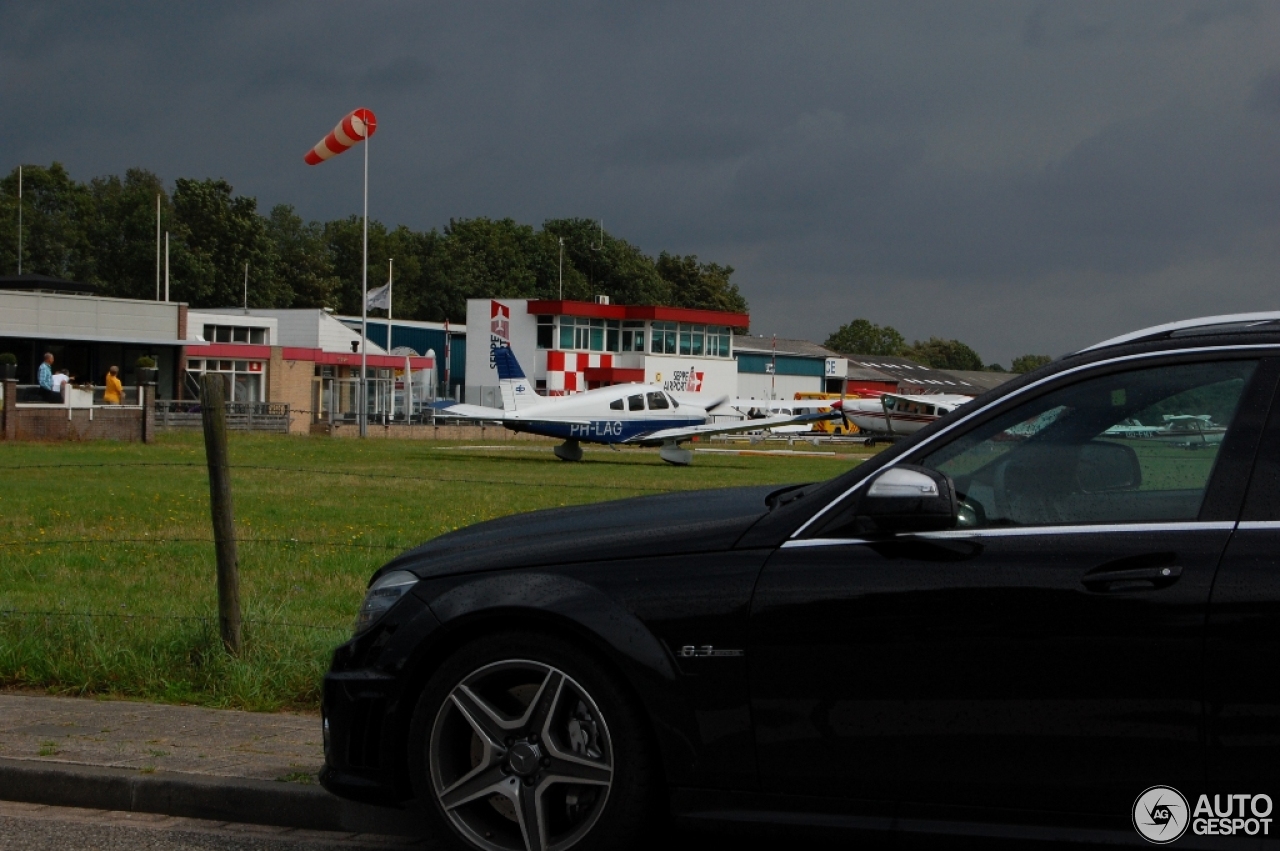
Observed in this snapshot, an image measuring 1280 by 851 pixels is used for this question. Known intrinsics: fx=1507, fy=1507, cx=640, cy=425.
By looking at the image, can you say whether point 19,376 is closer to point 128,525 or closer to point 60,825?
point 128,525

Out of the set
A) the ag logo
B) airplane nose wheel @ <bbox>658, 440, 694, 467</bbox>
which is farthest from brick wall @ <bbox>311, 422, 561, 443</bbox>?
the ag logo

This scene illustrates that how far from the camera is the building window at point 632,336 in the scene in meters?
92.9

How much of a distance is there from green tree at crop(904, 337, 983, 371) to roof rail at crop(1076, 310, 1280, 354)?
193m

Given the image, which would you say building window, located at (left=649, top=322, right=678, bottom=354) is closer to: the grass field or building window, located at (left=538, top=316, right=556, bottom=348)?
building window, located at (left=538, top=316, right=556, bottom=348)

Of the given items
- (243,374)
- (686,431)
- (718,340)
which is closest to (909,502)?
(686,431)

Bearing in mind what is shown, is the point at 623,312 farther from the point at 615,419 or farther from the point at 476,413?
the point at 615,419

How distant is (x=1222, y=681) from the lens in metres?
3.68

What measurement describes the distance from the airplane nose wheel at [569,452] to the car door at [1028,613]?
127 feet

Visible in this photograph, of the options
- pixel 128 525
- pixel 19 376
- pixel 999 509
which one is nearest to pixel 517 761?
pixel 999 509

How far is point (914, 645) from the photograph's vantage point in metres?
3.99

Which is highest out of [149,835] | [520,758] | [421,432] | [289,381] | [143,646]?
[289,381]

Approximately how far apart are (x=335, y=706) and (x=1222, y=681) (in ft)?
8.48

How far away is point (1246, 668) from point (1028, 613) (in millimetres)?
536

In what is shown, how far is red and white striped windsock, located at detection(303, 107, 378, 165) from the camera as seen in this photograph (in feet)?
196
